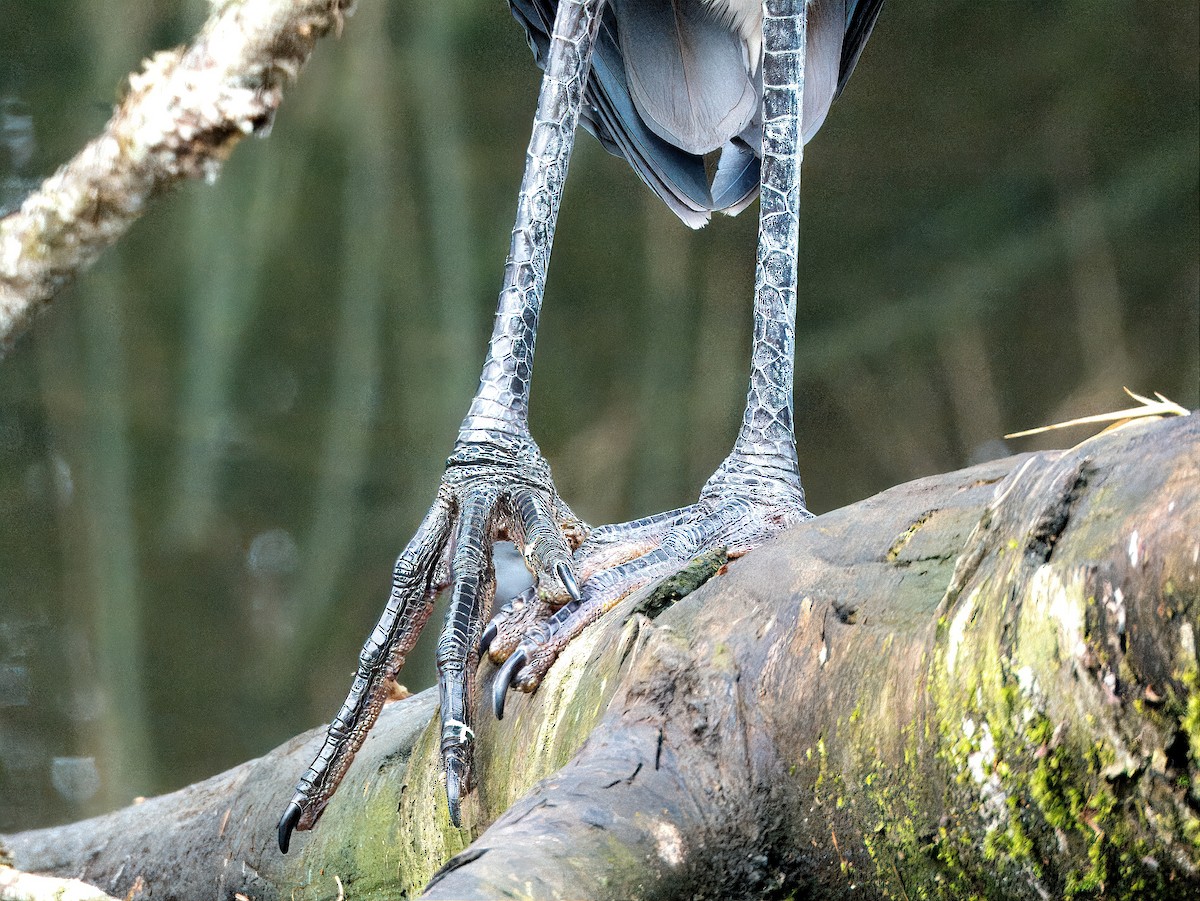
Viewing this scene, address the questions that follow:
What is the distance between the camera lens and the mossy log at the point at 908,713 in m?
0.58

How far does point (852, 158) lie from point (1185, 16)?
102cm

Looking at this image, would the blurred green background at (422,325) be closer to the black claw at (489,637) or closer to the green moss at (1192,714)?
the black claw at (489,637)

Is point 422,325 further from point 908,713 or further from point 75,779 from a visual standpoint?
point 908,713

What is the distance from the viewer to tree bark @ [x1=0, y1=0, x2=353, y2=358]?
694mm

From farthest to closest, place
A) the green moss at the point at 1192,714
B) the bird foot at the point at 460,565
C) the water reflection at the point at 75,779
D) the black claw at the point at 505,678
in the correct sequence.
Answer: the water reflection at the point at 75,779 < the bird foot at the point at 460,565 < the black claw at the point at 505,678 < the green moss at the point at 1192,714

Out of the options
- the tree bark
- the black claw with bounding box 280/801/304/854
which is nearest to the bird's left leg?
Result: the black claw with bounding box 280/801/304/854

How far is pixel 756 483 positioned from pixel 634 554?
0.23 m

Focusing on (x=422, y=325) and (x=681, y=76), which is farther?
(x=422, y=325)

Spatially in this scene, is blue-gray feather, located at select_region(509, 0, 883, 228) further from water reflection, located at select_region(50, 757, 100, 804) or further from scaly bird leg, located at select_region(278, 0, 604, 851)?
water reflection, located at select_region(50, 757, 100, 804)

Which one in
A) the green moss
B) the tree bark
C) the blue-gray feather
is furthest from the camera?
the blue-gray feather

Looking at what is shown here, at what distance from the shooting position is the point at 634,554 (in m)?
1.24

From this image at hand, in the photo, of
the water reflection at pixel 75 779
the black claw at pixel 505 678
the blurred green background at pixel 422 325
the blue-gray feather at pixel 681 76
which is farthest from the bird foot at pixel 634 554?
the water reflection at pixel 75 779

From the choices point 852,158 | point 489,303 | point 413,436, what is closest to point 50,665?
point 413,436

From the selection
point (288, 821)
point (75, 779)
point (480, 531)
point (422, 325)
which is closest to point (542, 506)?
point (480, 531)
